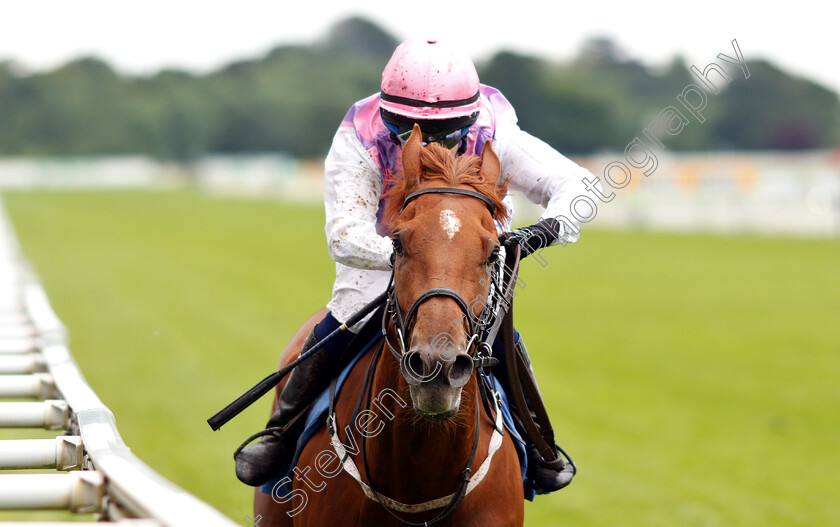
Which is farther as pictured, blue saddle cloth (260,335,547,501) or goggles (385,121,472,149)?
blue saddle cloth (260,335,547,501)

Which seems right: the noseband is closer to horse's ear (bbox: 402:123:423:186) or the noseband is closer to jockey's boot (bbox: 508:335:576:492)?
horse's ear (bbox: 402:123:423:186)

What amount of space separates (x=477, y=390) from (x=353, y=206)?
79 centimetres

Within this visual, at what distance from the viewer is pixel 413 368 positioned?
8.63 feet

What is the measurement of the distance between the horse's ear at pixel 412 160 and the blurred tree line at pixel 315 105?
4452cm

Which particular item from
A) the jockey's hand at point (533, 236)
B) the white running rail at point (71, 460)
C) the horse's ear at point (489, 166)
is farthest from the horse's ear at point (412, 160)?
the white running rail at point (71, 460)

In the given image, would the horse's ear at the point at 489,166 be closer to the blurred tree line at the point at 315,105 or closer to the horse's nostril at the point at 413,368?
the horse's nostril at the point at 413,368

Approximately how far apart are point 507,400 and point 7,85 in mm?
97282

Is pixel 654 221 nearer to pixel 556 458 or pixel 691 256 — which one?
pixel 691 256

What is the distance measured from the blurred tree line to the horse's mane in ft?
146

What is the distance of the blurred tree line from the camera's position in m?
58.1

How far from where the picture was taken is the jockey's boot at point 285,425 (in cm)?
379

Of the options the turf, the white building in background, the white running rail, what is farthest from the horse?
the white building in background

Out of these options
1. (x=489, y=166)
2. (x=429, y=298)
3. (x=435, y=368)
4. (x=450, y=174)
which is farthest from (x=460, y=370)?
(x=489, y=166)

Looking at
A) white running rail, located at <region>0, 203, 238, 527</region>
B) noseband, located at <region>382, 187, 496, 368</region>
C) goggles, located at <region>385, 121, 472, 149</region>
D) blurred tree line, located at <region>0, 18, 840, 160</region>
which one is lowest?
white running rail, located at <region>0, 203, 238, 527</region>
